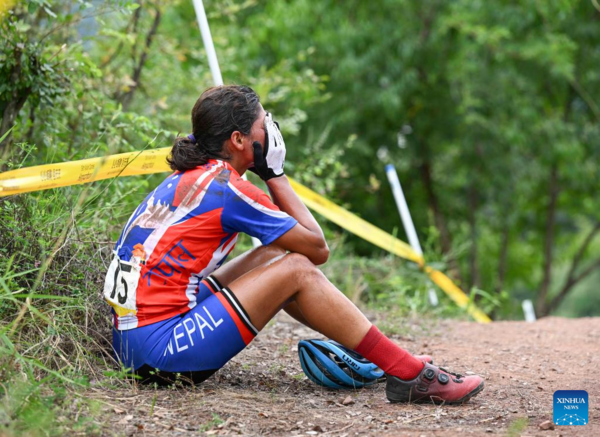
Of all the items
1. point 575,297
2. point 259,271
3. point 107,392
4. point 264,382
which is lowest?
point 575,297

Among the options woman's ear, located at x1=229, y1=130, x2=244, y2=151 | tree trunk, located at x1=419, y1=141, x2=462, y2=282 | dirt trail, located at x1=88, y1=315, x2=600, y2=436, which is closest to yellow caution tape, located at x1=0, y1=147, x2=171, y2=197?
woman's ear, located at x1=229, y1=130, x2=244, y2=151

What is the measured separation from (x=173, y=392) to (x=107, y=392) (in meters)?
0.28

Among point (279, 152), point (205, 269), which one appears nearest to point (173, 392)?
point (205, 269)

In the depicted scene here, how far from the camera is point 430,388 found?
3225 mm

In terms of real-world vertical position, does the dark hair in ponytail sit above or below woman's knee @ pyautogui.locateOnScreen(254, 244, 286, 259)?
above

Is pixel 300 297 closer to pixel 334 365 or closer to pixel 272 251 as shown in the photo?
pixel 272 251

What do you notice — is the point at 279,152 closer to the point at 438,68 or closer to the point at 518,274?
the point at 438,68

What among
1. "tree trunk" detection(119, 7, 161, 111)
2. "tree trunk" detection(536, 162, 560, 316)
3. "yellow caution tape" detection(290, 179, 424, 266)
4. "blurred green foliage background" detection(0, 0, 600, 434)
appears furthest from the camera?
"tree trunk" detection(536, 162, 560, 316)

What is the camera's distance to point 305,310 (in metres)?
3.17

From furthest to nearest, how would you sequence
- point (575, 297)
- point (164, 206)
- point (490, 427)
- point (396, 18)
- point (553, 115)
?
point (575, 297), point (553, 115), point (396, 18), point (164, 206), point (490, 427)

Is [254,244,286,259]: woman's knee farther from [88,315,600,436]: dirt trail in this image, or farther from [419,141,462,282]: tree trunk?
[419,141,462,282]: tree trunk

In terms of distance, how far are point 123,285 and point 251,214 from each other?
2.07 ft

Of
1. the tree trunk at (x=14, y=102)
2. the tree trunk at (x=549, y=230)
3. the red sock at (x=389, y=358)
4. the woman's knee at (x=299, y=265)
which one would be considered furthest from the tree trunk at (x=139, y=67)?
the tree trunk at (x=549, y=230)

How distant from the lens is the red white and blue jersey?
3064 millimetres
